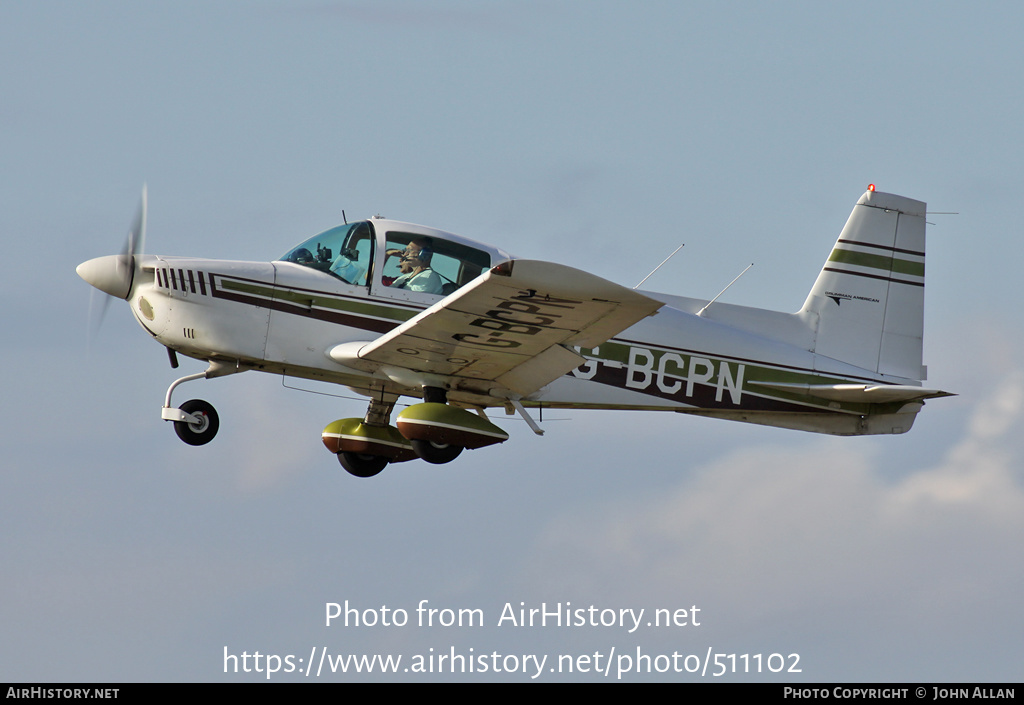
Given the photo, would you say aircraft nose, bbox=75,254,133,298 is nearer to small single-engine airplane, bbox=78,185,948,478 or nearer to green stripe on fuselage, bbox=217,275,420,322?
small single-engine airplane, bbox=78,185,948,478

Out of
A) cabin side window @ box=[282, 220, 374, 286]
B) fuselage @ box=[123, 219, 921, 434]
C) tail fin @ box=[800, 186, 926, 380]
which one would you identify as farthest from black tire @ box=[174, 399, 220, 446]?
tail fin @ box=[800, 186, 926, 380]

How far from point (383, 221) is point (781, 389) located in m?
4.47

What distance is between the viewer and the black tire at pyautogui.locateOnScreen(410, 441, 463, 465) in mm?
12295

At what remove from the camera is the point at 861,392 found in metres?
13.3

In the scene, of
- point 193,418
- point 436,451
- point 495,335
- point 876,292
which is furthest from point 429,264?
point 876,292

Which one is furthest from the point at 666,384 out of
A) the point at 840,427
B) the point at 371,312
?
the point at 371,312

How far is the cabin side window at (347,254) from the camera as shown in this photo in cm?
1235

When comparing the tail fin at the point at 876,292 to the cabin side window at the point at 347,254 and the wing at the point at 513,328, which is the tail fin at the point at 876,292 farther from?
the cabin side window at the point at 347,254

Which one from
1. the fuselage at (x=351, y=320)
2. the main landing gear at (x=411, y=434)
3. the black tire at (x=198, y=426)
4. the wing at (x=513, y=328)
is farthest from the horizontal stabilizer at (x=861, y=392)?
the black tire at (x=198, y=426)

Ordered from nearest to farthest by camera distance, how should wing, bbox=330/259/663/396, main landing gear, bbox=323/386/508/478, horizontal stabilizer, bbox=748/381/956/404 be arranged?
wing, bbox=330/259/663/396, main landing gear, bbox=323/386/508/478, horizontal stabilizer, bbox=748/381/956/404

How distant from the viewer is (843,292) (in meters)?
14.2

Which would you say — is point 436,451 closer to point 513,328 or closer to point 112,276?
point 513,328

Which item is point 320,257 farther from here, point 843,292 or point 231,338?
point 843,292

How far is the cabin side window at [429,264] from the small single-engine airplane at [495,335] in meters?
0.02
